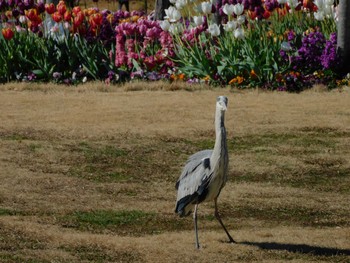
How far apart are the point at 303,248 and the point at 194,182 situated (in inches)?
54.0

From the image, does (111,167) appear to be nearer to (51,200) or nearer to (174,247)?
(51,200)

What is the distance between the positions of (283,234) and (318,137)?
4.93 m

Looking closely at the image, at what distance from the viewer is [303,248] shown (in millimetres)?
10297

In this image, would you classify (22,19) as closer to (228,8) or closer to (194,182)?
(228,8)

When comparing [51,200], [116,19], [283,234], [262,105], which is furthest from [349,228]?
[116,19]

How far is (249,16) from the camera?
65.3 feet

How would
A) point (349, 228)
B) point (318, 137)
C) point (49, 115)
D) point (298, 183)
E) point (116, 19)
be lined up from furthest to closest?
point (116, 19) < point (49, 115) < point (318, 137) < point (298, 183) < point (349, 228)

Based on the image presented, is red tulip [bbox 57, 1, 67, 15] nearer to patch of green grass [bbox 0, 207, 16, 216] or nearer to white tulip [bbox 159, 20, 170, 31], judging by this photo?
white tulip [bbox 159, 20, 170, 31]

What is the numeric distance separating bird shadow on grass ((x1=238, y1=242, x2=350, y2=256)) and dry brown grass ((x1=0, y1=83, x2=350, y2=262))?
1 cm

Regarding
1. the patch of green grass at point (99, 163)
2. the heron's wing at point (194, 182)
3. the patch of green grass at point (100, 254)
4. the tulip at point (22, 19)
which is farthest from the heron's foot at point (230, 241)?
the tulip at point (22, 19)

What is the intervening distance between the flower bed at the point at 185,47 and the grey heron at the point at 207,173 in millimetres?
8666

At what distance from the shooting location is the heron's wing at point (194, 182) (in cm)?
973

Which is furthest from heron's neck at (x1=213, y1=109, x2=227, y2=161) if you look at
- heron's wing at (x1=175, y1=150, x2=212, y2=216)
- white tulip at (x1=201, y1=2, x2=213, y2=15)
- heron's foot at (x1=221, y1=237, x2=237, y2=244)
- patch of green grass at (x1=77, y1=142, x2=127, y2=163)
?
white tulip at (x1=201, y1=2, x2=213, y2=15)

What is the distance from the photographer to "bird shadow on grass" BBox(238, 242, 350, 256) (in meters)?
10.2
